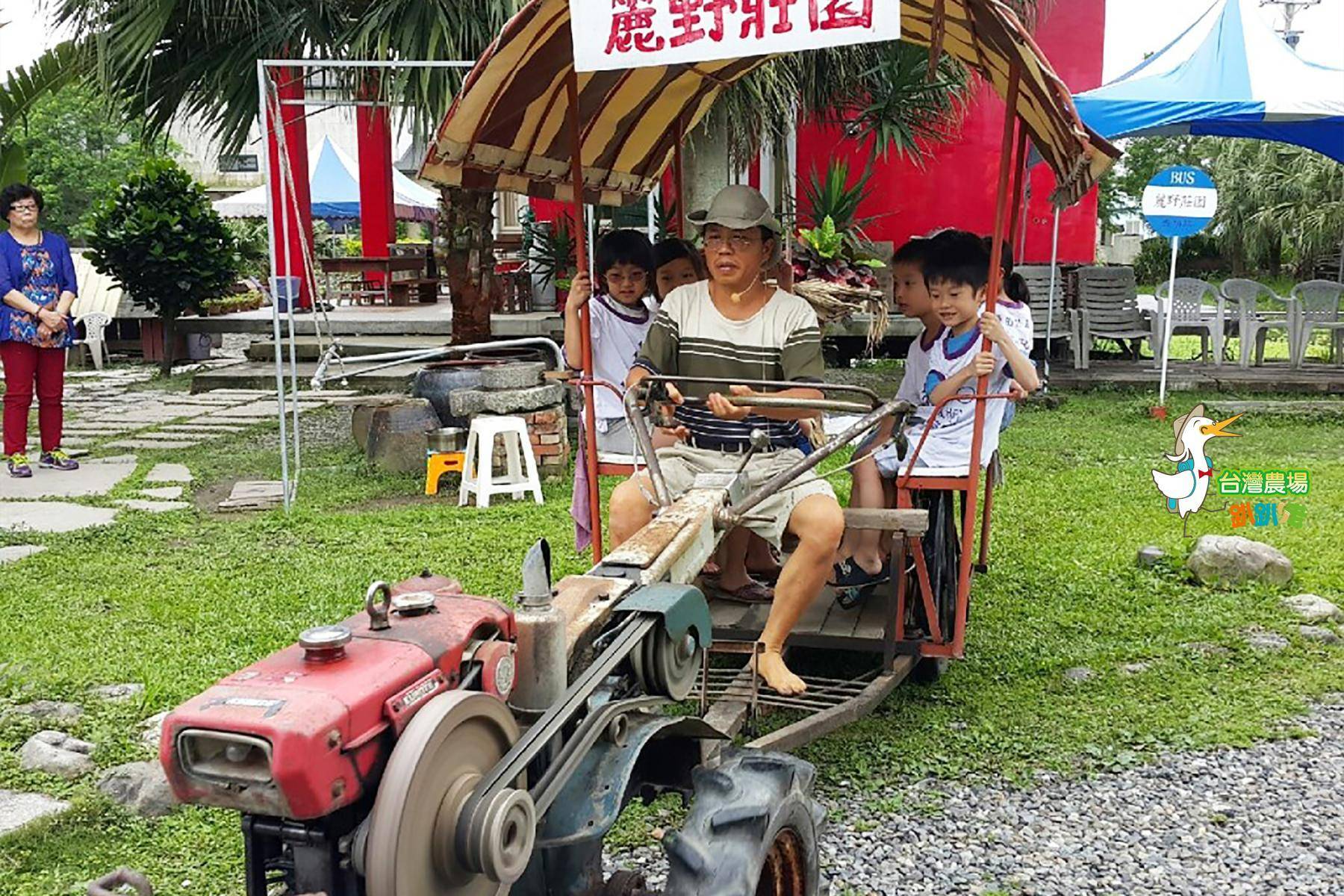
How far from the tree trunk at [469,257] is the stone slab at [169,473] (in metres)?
2.42

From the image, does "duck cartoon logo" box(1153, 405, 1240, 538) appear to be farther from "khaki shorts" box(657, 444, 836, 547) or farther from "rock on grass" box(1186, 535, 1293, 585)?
"khaki shorts" box(657, 444, 836, 547)

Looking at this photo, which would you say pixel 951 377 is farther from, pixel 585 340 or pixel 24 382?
pixel 24 382

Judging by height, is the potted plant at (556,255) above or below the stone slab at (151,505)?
above

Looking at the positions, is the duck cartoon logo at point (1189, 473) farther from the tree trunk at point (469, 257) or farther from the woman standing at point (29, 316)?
the woman standing at point (29, 316)

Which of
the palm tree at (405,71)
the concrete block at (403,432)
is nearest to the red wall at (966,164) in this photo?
the palm tree at (405,71)

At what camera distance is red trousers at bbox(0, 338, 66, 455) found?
8.56 meters

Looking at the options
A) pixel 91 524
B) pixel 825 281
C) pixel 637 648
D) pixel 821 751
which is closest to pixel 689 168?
pixel 825 281

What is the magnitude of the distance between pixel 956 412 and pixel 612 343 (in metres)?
1.55

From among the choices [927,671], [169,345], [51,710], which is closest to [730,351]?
[927,671]

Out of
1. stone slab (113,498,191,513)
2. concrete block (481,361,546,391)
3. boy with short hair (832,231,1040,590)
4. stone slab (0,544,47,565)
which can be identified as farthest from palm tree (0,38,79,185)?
boy with short hair (832,231,1040,590)

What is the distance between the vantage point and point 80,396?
13.2 metres

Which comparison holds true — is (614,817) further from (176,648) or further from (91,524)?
(91,524)

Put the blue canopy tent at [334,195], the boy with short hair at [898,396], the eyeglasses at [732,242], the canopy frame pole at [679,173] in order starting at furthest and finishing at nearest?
the blue canopy tent at [334,195] → the canopy frame pole at [679,173] → the boy with short hair at [898,396] → the eyeglasses at [732,242]

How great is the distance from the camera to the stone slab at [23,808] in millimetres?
3487
